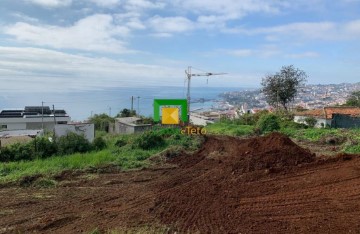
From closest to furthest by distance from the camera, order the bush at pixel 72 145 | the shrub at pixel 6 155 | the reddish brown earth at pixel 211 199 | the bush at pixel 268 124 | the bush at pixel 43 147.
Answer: the reddish brown earth at pixel 211 199 → the shrub at pixel 6 155 → the bush at pixel 43 147 → the bush at pixel 72 145 → the bush at pixel 268 124

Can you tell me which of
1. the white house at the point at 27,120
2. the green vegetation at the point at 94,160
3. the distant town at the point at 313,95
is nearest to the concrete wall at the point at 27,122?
the white house at the point at 27,120

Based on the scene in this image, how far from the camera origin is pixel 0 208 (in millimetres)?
8023

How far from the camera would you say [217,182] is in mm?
9453

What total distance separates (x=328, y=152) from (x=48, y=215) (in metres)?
11.3

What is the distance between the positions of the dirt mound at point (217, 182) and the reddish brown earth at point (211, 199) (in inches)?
0.8

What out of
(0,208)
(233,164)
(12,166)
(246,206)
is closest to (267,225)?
(246,206)

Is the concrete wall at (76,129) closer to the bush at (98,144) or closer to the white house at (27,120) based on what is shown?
the bush at (98,144)

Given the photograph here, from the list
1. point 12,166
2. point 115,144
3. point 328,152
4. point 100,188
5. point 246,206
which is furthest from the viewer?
point 115,144

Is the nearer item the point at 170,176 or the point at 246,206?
the point at 246,206

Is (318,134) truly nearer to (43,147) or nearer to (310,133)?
(310,133)

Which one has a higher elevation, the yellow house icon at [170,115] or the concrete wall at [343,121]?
the yellow house icon at [170,115]

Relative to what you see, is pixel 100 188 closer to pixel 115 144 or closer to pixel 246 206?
pixel 246 206

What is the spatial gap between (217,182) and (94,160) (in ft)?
17.1

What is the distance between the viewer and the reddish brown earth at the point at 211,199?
6543mm
